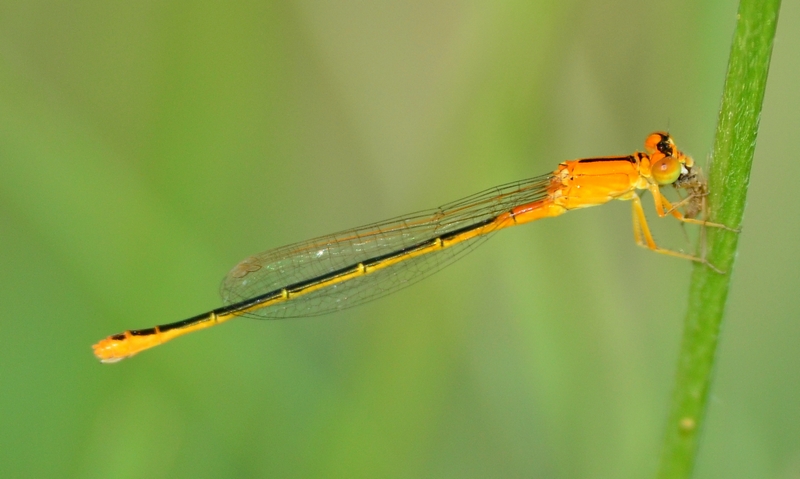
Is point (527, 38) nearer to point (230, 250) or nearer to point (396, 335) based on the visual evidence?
point (396, 335)

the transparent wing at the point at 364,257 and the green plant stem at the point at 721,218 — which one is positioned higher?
the transparent wing at the point at 364,257

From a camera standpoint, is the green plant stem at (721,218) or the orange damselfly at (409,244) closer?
the green plant stem at (721,218)

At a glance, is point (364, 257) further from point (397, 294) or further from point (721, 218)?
point (721, 218)

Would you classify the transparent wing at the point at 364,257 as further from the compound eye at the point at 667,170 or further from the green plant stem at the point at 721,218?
the green plant stem at the point at 721,218

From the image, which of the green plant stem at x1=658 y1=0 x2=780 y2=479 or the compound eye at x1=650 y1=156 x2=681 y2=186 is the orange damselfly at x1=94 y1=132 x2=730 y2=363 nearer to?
the compound eye at x1=650 y1=156 x2=681 y2=186

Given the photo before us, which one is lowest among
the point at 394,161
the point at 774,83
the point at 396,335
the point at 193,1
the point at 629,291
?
the point at 396,335

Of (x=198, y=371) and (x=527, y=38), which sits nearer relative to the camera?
(x=527, y=38)

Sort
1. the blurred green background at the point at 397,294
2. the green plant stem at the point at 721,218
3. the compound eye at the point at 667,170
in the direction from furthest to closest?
the compound eye at the point at 667,170
the blurred green background at the point at 397,294
the green plant stem at the point at 721,218

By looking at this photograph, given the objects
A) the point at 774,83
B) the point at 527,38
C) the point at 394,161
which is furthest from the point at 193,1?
the point at 774,83

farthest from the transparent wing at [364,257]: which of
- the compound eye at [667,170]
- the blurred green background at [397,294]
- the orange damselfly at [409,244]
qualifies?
the compound eye at [667,170]
